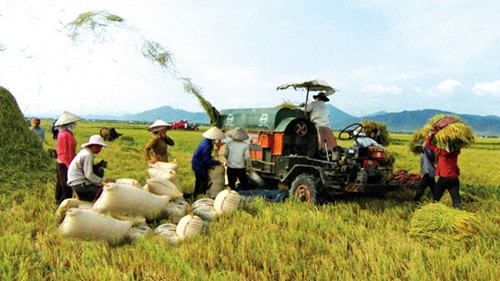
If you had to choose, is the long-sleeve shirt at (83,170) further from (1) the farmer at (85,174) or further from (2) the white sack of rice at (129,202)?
(2) the white sack of rice at (129,202)

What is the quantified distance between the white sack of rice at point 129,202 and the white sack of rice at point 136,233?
0.28 meters

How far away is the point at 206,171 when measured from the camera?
22.5ft

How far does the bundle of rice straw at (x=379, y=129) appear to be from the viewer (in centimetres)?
1065

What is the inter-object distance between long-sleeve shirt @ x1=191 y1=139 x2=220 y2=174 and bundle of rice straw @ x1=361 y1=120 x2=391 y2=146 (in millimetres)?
5365

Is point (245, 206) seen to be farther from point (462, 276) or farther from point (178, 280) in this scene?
point (462, 276)

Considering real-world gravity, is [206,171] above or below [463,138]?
below

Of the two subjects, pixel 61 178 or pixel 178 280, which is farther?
pixel 61 178

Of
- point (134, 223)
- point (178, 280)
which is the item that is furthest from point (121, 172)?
point (178, 280)

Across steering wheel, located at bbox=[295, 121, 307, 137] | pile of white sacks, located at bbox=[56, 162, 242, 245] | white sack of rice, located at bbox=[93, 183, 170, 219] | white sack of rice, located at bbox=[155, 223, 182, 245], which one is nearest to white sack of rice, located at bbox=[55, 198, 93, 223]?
pile of white sacks, located at bbox=[56, 162, 242, 245]

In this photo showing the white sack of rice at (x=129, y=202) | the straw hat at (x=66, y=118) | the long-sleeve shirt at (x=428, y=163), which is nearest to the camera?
the white sack of rice at (x=129, y=202)

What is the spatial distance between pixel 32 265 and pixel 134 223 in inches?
51.0

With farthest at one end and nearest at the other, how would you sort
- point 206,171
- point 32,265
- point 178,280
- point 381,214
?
point 206,171, point 381,214, point 32,265, point 178,280

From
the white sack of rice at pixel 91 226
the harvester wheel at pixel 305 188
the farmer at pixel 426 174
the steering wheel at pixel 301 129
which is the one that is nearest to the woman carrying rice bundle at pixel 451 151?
the farmer at pixel 426 174

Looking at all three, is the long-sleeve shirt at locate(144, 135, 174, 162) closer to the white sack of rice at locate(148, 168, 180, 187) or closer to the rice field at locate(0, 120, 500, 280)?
the white sack of rice at locate(148, 168, 180, 187)
